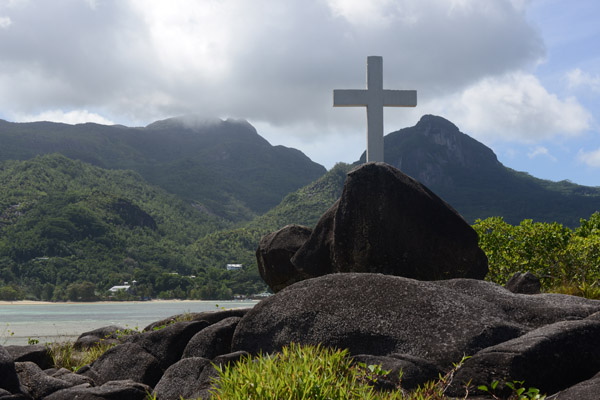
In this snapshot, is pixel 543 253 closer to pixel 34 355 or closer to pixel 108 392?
pixel 108 392

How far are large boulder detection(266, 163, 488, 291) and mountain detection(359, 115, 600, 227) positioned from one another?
85719mm

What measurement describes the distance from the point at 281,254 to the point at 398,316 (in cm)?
653

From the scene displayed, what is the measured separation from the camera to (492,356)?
6.10 m

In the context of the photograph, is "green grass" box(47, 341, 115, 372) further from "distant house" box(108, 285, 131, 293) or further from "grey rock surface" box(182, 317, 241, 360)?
"distant house" box(108, 285, 131, 293)

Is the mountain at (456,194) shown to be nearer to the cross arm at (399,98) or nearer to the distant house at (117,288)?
the distant house at (117,288)

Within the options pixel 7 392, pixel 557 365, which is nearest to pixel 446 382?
pixel 557 365

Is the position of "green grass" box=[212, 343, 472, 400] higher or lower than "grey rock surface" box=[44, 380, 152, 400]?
higher

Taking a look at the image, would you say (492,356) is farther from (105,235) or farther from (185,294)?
(105,235)

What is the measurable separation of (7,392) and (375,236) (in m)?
6.39

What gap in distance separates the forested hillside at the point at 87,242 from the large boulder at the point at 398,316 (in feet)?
316

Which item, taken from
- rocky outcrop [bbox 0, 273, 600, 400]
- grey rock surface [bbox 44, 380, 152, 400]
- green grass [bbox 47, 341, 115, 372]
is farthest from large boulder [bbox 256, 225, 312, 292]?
grey rock surface [bbox 44, 380, 152, 400]

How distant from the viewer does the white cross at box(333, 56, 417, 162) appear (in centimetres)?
1658

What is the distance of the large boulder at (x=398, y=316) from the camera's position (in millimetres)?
7277

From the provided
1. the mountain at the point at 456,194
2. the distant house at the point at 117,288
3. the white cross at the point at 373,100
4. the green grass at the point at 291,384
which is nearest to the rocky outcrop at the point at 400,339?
the green grass at the point at 291,384
